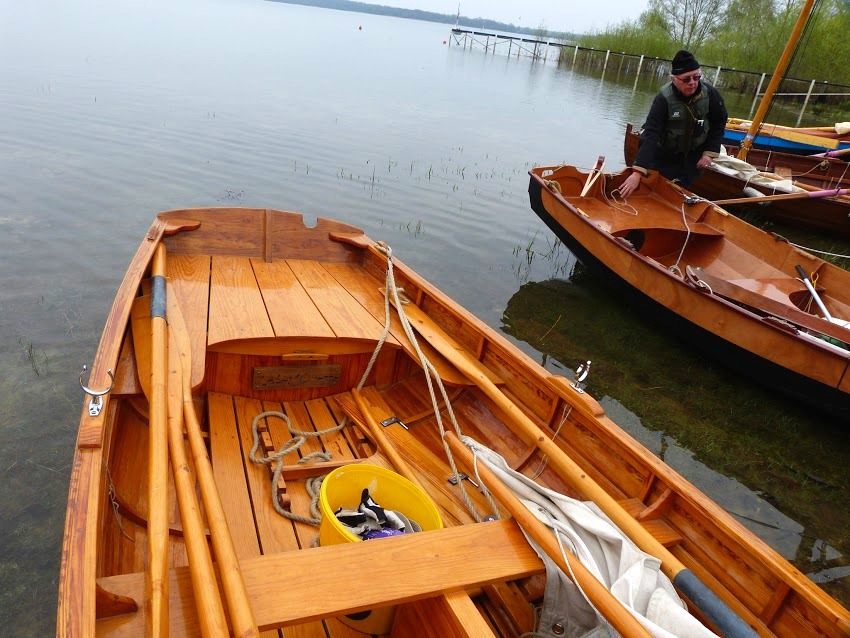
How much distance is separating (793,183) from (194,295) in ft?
36.4

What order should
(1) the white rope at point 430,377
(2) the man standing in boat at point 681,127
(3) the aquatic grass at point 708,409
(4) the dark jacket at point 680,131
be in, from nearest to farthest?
(1) the white rope at point 430,377
(3) the aquatic grass at point 708,409
(2) the man standing in boat at point 681,127
(4) the dark jacket at point 680,131

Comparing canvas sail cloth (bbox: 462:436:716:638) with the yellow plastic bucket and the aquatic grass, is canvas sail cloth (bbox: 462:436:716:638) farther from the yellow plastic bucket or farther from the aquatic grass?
the aquatic grass

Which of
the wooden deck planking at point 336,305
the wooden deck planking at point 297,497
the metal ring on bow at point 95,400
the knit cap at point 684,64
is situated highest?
the knit cap at point 684,64

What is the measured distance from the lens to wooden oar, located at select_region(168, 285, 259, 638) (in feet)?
5.88

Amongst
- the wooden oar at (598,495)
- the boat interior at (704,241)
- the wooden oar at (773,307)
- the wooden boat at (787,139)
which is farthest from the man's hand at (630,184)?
the wooden boat at (787,139)

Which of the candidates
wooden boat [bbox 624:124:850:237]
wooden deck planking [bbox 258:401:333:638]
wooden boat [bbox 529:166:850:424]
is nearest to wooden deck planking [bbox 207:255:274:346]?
wooden deck planking [bbox 258:401:333:638]

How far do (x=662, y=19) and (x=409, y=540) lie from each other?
160 feet

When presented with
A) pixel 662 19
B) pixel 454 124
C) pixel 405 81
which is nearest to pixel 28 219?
pixel 454 124

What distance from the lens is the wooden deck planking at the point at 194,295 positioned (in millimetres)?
3500

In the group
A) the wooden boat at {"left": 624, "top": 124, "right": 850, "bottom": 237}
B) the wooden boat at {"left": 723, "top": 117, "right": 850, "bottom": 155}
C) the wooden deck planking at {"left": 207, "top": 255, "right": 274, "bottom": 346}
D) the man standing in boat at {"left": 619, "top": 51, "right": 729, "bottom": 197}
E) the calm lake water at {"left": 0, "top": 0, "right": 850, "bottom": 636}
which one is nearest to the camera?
the wooden deck planking at {"left": 207, "top": 255, "right": 274, "bottom": 346}

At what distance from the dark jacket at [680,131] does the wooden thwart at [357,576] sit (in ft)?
23.5

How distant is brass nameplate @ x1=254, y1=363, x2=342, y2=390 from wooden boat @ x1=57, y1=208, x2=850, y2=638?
15mm

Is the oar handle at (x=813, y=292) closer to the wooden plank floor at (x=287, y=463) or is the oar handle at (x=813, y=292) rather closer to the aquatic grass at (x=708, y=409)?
the aquatic grass at (x=708, y=409)

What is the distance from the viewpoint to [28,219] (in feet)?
28.5
